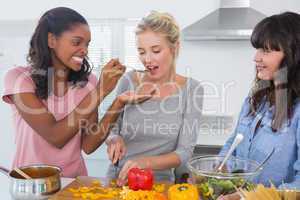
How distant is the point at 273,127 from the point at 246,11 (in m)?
1.33

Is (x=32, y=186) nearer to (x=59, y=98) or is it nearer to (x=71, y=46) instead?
(x=59, y=98)

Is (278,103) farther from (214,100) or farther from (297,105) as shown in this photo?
(214,100)

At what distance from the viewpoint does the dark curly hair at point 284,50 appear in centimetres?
134

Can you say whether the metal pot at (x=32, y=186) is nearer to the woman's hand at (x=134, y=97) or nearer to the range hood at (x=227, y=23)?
the woman's hand at (x=134, y=97)

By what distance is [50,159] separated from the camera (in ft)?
5.09

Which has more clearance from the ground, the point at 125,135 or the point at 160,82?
the point at 160,82

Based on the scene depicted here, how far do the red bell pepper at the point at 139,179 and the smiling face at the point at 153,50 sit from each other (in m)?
0.56

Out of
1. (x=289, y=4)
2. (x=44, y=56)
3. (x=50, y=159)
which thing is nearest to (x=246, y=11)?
(x=289, y=4)

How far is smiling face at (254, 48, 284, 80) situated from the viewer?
1.35m

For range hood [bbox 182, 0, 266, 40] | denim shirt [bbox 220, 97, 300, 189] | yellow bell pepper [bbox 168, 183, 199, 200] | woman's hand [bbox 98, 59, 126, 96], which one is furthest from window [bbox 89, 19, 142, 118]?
yellow bell pepper [bbox 168, 183, 199, 200]

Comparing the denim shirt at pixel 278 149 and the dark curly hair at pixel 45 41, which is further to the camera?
the dark curly hair at pixel 45 41

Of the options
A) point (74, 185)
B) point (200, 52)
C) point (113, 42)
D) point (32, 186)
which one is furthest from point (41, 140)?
point (200, 52)

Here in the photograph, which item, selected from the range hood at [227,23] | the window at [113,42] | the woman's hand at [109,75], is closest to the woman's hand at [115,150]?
the woman's hand at [109,75]

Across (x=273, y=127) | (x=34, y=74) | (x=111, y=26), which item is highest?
(x=111, y=26)
